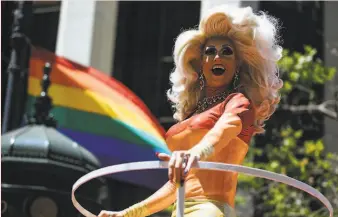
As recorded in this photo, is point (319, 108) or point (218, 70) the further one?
point (319, 108)

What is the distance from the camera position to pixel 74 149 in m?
7.66

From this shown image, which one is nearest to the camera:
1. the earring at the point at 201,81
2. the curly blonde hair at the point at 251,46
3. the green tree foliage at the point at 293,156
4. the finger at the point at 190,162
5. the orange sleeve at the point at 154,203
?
the finger at the point at 190,162

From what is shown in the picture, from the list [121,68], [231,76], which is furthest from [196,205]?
[121,68]

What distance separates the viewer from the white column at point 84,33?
1357cm

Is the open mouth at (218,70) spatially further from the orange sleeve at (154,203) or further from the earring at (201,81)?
the orange sleeve at (154,203)

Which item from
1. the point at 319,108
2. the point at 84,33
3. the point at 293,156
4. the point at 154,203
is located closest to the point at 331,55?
the point at 319,108

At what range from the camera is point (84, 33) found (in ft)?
45.0

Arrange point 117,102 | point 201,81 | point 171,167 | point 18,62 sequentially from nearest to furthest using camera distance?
1. point 171,167
2. point 201,81
3. point 18,62
4. point 117,102

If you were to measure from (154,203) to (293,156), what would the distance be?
304 inches

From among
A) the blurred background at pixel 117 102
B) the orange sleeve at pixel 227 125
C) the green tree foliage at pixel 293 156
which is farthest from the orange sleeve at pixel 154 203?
the green tree foliage at pixel 293 156

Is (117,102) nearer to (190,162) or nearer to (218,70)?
(218,70)

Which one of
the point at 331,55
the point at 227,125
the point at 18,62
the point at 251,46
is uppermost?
the point at 331,55

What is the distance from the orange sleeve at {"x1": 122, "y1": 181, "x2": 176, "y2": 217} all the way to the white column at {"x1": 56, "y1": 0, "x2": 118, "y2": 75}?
9515mm

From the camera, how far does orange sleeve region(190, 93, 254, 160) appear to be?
3611mm
